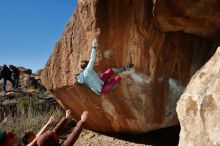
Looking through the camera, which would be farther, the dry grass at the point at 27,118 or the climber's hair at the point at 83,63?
the dry grass at the point at 27,118

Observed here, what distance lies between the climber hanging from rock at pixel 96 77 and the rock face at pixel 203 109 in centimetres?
185

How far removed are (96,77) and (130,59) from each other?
41.9 inches

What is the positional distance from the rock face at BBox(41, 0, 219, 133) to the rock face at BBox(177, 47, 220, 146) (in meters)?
1.35

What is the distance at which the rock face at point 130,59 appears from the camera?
9289mm

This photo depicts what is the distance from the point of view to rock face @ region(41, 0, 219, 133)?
30.5 feet

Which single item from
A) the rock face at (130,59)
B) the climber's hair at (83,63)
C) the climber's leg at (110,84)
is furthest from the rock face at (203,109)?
the climber's hair at (83,63)

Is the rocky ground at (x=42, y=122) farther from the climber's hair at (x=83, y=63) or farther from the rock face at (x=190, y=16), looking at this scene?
the rock face at (x=190, y=16)

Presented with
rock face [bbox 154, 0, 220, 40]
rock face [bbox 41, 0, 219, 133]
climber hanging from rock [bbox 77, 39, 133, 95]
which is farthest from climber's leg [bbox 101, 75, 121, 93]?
rock face [bbox 154, 0, 220, 40]

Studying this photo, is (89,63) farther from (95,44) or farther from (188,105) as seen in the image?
(188,105)

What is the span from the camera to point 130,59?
383 inches

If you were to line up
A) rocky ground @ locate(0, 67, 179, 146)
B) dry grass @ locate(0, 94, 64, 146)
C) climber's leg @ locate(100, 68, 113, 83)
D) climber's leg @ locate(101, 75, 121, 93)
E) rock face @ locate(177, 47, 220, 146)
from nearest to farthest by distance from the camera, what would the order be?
Answer: rock face @ locate(177, 47, 220, 146) → climber's leg @ locate(100, 68, 113, 83) → climber's leg @ locate(101, 75, 121, 93) → rocky ground @ locate(0, 67, 179, 146) → dry grass @ locate(0, 94, 64, 146)

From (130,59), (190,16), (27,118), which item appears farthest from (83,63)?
(27,118)

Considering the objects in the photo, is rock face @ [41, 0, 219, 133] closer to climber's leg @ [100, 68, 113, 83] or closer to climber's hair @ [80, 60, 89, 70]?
climber's hair @ [80, 60, 89, 70]

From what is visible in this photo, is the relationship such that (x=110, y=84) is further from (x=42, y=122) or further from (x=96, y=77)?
(x=42, y=122)
